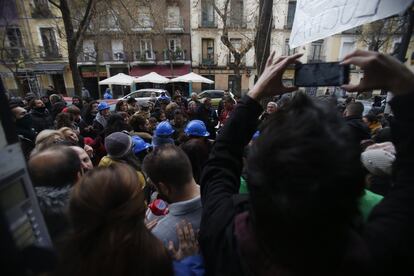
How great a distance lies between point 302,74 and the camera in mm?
1176

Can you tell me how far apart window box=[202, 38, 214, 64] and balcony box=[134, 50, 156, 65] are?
484cm

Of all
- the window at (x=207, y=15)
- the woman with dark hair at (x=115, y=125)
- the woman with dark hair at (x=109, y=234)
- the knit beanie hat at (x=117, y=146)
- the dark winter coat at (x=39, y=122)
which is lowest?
the dark winter coat at (x=39, y=122)

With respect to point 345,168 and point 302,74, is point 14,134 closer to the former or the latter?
point 345,168

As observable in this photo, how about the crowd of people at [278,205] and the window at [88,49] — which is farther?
the window at [88,49]

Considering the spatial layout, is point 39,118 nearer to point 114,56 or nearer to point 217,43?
point 114,56

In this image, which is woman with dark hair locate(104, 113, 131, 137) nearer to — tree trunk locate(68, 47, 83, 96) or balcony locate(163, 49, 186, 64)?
tree trunk locate(68, 47, 83, 96)

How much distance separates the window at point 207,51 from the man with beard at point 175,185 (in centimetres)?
2465

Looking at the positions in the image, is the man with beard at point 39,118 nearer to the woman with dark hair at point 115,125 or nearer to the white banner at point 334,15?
the woman with dark hair at point 115,125

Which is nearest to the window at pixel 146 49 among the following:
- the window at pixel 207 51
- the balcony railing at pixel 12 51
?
the window at pixel 207 51

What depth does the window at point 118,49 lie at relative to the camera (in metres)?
24.0

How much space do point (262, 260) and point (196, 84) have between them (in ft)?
81.1

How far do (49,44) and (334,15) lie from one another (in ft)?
90.7

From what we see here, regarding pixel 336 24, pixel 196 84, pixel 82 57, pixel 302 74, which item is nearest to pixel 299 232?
pixel 302 74

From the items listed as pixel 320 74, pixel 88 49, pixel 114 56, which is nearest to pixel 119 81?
pixel 114 56
